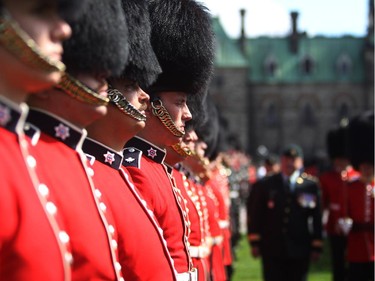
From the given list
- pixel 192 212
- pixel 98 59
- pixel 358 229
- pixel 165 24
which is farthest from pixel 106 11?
pixel 358 229

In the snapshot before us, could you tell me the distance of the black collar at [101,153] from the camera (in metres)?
3.21

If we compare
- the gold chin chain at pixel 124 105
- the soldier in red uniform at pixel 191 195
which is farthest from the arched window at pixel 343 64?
the gold chin chain at pixel 124 105

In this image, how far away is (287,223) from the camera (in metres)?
9.30

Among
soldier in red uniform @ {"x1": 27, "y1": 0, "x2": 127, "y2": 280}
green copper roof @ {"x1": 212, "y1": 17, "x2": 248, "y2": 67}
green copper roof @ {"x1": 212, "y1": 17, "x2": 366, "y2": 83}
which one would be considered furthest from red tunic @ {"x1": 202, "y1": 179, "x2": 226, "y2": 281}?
green copper roof @ {"x1": 212, "y1": 17, "x2": 366, "y2": 83}

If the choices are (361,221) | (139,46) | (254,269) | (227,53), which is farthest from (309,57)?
(139,46)

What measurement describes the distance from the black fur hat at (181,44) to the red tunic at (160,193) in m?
0.40

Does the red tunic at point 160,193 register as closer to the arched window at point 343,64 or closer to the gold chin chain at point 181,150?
the gold chin chain at point 181,150

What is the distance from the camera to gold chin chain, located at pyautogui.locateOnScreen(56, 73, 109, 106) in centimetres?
253

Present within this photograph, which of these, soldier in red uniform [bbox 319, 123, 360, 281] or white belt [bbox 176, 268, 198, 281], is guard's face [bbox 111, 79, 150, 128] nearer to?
white belt [bbox 176, 268, 198, 281]

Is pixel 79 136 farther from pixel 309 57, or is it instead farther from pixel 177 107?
pixel 309 57

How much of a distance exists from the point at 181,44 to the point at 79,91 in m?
2.21

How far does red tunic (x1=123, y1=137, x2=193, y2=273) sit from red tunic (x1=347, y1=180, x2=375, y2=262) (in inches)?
185

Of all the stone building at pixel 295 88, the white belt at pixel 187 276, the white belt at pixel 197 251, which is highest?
the white belt at pixel 187 276

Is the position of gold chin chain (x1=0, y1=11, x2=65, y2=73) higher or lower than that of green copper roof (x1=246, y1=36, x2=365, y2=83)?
higher
